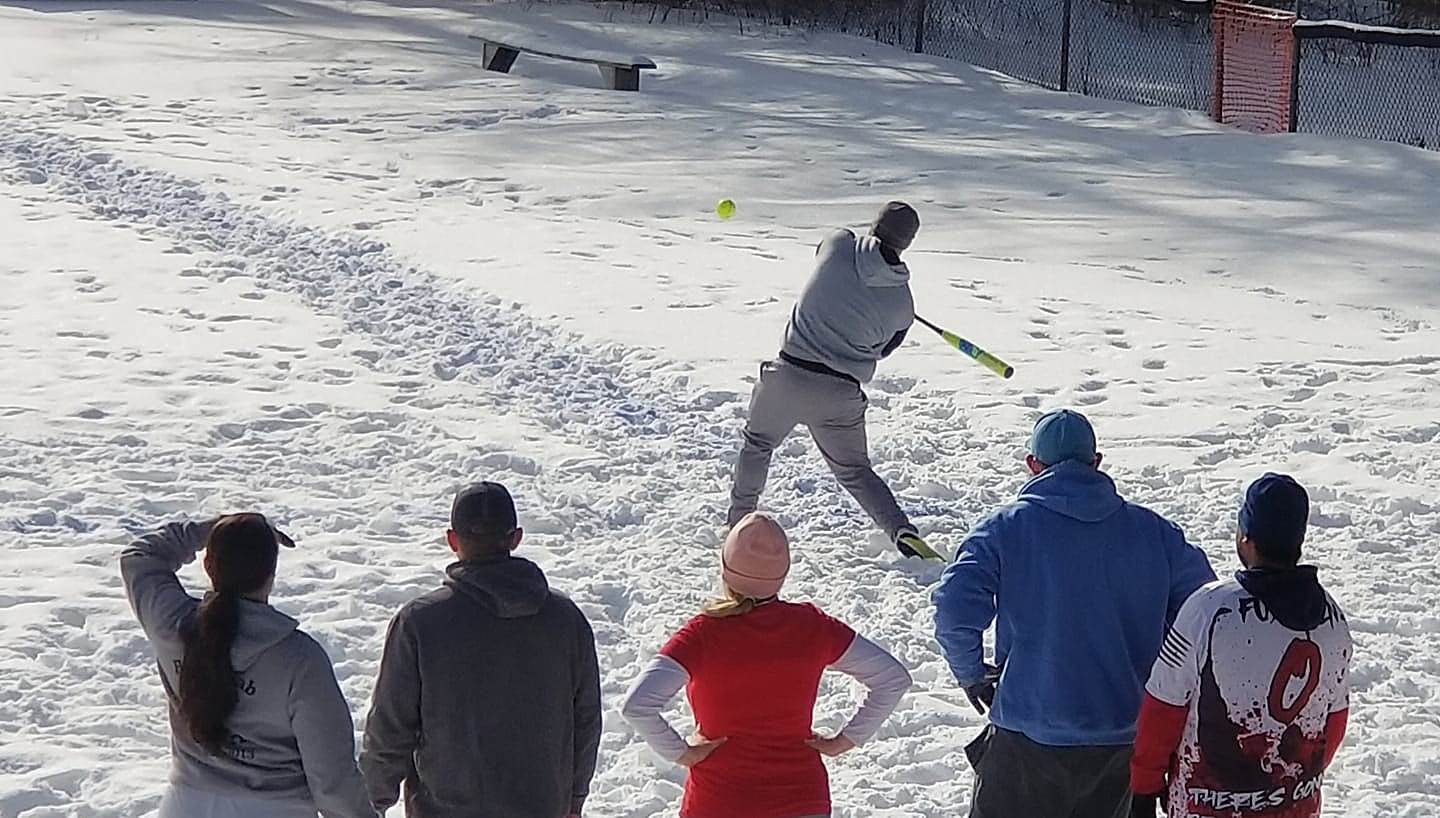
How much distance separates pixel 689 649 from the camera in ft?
13.2

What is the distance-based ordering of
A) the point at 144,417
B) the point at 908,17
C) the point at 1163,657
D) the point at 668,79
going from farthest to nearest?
1. the point at 908,17
2. the point at 668,79
3. the point at 144,417
4. the point at 1163,657

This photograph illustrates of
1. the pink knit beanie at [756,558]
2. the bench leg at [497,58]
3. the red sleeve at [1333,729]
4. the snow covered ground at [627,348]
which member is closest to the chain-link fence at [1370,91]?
the snow covered ground at [627,348]

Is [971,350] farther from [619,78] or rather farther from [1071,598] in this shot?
[619,78]

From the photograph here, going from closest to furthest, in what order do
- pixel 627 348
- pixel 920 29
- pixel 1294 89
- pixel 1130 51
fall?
pixel 627 348, pixel 1294 89, pixel 920 29, pixel 1130 51

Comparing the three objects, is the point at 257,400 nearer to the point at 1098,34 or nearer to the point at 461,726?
the point at 461,726

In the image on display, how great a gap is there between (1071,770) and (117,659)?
3651 millimetres

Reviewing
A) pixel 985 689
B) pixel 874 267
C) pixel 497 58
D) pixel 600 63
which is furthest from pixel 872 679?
pixel 497 58

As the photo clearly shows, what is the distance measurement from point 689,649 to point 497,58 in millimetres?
17212

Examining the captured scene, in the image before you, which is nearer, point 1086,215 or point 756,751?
point 756,751

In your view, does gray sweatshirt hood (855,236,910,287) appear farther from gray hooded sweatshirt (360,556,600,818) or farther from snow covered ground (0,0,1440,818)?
gray hooded sweatshirt (360,556,600,818)

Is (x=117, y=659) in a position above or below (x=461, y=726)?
below

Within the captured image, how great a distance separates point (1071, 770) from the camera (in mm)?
4277

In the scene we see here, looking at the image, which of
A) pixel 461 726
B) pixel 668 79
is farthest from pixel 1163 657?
pixel 668 79

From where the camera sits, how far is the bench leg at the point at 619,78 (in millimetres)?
19281
